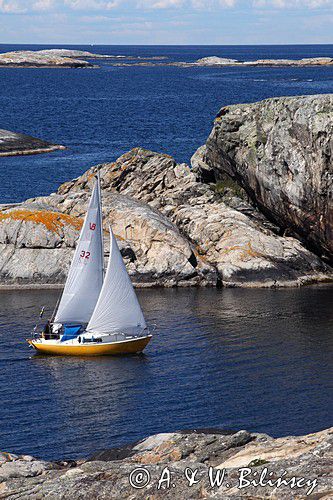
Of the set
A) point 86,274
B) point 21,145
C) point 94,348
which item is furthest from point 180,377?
point 21,145

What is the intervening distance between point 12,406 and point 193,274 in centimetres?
2513

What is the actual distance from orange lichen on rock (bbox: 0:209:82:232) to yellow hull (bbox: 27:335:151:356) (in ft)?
53.2

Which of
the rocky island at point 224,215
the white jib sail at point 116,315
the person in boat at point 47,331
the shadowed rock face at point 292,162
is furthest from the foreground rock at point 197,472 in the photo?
the shadowed rock face at point 292,162

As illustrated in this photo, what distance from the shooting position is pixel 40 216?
6675 cm

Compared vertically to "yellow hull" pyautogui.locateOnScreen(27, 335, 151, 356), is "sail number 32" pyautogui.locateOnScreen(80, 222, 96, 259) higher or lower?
higher

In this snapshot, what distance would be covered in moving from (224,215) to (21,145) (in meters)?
53.5

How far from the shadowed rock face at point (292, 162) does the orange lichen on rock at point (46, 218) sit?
14422 millimetres

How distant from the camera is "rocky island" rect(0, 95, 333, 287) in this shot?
6488cm

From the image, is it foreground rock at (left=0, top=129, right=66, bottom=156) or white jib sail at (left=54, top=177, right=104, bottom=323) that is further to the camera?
foreground rock at (left=0, top=129, right=66, bottom=156)

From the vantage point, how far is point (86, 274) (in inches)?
2121

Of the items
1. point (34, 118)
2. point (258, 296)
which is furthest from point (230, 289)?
point (34, 118)

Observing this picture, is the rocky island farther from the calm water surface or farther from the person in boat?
the person in boat

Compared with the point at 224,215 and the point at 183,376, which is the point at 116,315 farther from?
the point at 224,215

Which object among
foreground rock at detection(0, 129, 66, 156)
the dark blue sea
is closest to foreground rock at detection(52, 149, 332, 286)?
the dark blue sea
